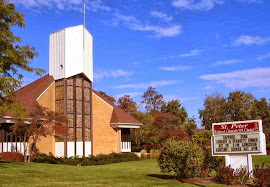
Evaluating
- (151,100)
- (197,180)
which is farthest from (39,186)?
(151,100)

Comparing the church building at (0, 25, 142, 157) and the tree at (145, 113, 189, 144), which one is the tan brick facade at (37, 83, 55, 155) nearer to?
the church building at (0, 25, 142, 157)

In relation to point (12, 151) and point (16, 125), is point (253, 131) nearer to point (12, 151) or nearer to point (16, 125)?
point (16, 125)

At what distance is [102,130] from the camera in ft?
118

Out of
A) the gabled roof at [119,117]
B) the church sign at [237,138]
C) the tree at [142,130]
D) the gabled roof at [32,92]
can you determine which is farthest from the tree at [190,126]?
the church sign at [237,138]

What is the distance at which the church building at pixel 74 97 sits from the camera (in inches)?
1275

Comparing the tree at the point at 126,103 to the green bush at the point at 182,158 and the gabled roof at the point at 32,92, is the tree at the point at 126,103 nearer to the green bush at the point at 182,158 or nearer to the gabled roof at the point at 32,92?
the gabled roof at the point at 32,92

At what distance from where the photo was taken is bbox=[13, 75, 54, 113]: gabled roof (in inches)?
1202

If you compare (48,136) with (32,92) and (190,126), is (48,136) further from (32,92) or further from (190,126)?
(190,126)

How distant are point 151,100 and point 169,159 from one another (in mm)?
64546

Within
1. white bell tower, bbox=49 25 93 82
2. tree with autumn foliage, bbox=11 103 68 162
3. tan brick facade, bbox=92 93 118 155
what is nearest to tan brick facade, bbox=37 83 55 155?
white bell tower, bbox=49 25 93 82

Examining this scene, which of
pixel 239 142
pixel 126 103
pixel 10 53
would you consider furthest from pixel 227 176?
pixel 126 103

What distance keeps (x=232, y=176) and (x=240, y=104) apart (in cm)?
5102

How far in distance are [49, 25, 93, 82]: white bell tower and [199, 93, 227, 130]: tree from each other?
1577 inches

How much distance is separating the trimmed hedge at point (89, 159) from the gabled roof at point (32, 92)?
4.34 metres
